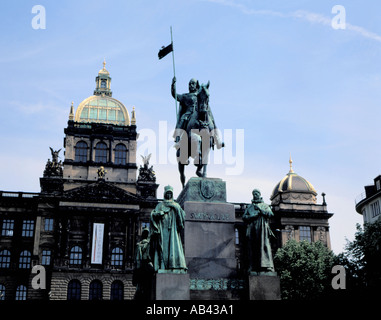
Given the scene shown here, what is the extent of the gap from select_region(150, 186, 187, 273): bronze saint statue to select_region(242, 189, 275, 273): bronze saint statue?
177 centimetres

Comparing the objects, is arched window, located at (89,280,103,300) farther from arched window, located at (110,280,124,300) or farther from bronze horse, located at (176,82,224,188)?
bronze horse, located at (176,82,224,188)

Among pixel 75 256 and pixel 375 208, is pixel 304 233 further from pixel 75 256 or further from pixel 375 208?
pixel 75 256

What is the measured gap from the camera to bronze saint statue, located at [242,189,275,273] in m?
12.7

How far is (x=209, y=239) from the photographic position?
43.5ft

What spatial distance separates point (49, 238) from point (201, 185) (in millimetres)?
57778

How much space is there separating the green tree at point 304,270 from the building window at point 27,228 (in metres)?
34.1

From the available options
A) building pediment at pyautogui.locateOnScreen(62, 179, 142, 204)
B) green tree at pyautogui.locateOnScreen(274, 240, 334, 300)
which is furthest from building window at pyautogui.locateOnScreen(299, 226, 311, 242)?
building pediment at pyautogui.locateOnScreen(62, 179, 142, 204)

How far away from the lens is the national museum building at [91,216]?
6662cm

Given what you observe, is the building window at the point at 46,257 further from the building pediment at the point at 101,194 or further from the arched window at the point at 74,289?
the building pediment at the point at 101,194

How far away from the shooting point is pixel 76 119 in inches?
3059

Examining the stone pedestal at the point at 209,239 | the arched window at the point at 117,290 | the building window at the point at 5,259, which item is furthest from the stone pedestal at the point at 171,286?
the building window at the point at 5,259
